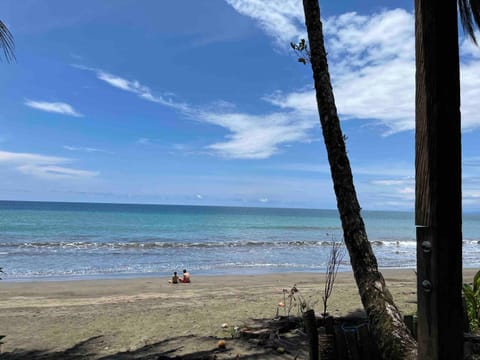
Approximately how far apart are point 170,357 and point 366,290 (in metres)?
2.90

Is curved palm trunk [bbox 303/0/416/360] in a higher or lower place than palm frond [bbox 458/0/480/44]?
lower

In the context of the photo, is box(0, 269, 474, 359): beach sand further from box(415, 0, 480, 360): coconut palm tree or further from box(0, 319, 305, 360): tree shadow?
box(415, 0, 480, 360): coconut palm tree

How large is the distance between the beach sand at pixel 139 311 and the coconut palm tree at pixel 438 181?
12.8ft

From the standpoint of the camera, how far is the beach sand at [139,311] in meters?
6.07

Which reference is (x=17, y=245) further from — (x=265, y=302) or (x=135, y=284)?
(x=265, y=302)

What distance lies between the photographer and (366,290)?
10.9 ft

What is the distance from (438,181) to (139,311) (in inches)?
326

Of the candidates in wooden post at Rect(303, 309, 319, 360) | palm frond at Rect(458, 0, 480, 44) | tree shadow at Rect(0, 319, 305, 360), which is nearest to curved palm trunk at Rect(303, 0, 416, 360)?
wooden post at Rect(303, 309, 319, 360)

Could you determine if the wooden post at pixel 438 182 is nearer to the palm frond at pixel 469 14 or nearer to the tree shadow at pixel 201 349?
the palm frond at pixel 469 14

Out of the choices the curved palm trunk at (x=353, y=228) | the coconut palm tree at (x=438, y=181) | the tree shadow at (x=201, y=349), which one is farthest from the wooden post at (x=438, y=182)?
the tree shadow at (x=201, y=349)

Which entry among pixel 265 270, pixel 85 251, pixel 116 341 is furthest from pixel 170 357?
pixel 85 251

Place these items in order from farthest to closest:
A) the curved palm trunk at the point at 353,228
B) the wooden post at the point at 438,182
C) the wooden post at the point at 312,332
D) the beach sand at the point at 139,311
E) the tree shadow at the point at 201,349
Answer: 1. the beach sand at the point at 139,311
2. the tree shadow at the point at 201,349
3. the wooden post at the point at 312,332
4. the curved palm trunk at the point at 353,228
5. the wooden post at the point at 438,182

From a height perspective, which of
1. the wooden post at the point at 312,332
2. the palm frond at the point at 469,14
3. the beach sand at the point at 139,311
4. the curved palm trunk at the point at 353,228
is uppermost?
the palm frond at the point at 469,14

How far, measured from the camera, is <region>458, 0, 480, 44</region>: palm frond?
3867 millimetres
